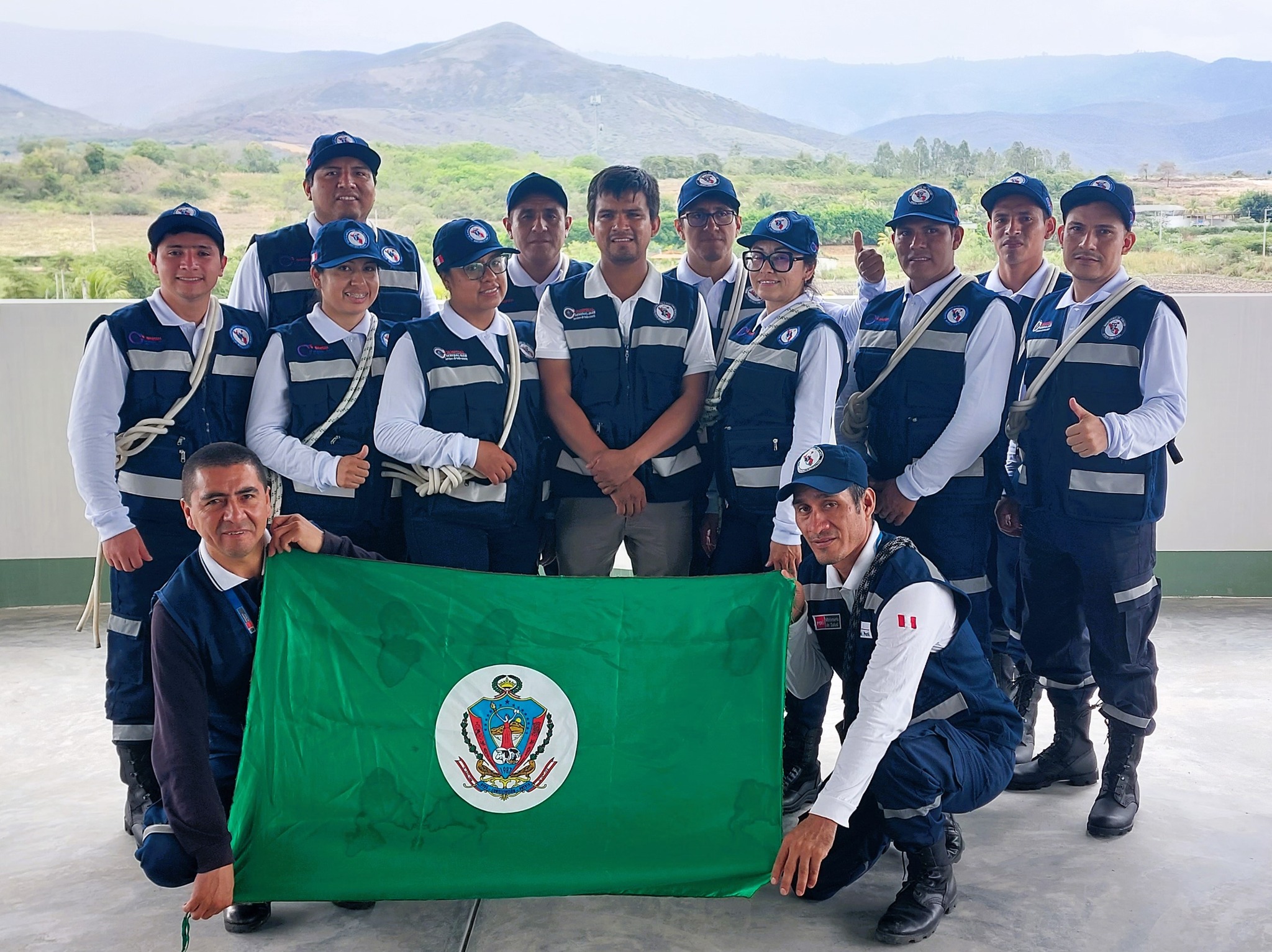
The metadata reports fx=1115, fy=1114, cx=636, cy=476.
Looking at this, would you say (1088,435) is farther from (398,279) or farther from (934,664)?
(398,279)

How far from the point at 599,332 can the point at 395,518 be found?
782 millimetres

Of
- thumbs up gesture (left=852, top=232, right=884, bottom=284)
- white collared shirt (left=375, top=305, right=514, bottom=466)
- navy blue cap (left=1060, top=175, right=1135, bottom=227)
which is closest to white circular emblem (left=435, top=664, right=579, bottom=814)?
white collared shirt (left=375, top=305, right=514, bottom=466)

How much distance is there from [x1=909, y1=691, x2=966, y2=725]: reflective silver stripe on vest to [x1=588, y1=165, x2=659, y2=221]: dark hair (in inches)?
63.2

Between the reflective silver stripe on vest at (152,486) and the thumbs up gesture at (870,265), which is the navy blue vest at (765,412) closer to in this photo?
the thumbs up gesture at (870,265)

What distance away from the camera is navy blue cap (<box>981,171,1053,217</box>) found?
356cm

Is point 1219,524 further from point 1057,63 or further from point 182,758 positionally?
point 1057,63

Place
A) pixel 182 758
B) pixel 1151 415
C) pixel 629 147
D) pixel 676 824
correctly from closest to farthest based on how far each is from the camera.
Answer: pixel 182 758 < pixel 676 824 < pixel 1151 415 < pixel 629 147

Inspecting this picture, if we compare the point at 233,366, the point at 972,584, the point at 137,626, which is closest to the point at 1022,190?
the point at 972,584

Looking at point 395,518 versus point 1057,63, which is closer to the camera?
point 395,518

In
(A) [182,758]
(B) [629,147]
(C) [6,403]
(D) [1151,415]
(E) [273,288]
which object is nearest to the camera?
(A) [182,758]

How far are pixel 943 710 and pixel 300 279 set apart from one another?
2.23m

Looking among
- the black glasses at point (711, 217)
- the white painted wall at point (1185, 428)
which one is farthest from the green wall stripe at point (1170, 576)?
the black glasses at point (711, 217)

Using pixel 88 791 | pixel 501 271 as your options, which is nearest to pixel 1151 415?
pixel 501 271

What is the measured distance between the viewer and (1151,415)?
2979 millimetres
